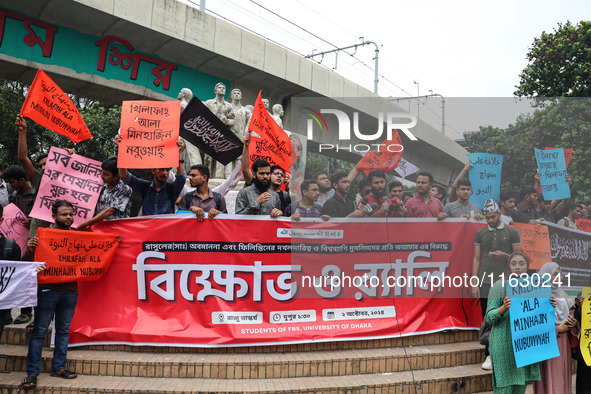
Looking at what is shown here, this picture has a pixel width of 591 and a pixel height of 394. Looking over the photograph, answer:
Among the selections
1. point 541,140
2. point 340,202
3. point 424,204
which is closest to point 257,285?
point 340,202

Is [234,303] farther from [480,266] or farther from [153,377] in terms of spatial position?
[480,266]

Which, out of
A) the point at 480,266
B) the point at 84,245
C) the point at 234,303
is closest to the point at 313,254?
the point at 234,303

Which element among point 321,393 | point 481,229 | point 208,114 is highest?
point 208,114

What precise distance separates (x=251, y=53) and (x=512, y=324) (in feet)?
41.2

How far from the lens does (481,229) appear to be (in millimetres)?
5156

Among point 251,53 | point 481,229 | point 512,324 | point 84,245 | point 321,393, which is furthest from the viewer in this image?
point 251,53

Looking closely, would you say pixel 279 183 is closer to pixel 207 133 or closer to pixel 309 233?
pixel 309 233

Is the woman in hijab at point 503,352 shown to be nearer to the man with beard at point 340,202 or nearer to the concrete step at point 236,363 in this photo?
the concrete step at point 236,363

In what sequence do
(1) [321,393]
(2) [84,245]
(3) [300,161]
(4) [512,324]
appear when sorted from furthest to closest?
(3) [300,161] < (2) [84,245] < (1) [321,393] < (4) [512,324]

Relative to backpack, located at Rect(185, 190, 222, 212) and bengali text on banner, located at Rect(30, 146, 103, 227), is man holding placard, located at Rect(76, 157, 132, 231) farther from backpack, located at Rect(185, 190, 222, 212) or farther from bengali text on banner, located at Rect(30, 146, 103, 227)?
backpack, located at Rect(185, 190, 222, 212)

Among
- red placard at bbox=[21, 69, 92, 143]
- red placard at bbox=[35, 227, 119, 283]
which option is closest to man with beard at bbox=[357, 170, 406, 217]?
red placard at bbox=[35, 227, 119, 283]

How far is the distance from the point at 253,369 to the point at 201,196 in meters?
1.90

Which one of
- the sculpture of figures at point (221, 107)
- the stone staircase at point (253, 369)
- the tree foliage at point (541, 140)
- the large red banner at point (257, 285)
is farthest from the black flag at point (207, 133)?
the sculpture of figures at point (221, 107)

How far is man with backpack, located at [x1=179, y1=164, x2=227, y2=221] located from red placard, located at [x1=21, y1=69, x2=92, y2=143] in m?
1.39
